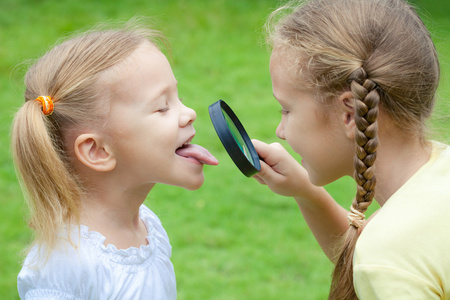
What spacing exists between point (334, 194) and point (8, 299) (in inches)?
104

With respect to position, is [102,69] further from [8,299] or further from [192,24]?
[192,24]

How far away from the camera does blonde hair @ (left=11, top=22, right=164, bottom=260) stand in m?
2.36

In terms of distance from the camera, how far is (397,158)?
2.37m

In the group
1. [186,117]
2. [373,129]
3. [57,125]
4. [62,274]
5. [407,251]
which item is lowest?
[407,251]

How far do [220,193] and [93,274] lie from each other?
3.20 m

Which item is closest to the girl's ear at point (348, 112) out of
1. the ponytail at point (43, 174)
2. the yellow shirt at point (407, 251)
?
the yellow shirt at point (407, 251)

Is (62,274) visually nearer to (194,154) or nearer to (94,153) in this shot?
(94,153)

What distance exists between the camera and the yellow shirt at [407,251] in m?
2.04

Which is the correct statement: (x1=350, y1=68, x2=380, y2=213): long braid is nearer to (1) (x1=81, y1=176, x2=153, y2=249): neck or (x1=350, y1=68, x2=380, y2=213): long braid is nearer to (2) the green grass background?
(2) the green grass background

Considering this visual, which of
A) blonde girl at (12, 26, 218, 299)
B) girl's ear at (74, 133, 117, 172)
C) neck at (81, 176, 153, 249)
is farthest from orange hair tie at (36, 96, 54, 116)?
neck at (81, 176, 153, 249)

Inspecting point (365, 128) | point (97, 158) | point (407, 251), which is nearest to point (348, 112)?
point (365, 128)

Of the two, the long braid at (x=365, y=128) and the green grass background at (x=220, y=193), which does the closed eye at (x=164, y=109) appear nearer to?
the green grass background at (x=220, y=193)

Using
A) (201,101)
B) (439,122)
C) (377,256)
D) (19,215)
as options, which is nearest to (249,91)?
(201,101)

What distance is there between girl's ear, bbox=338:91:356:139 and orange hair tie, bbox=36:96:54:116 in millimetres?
1044
